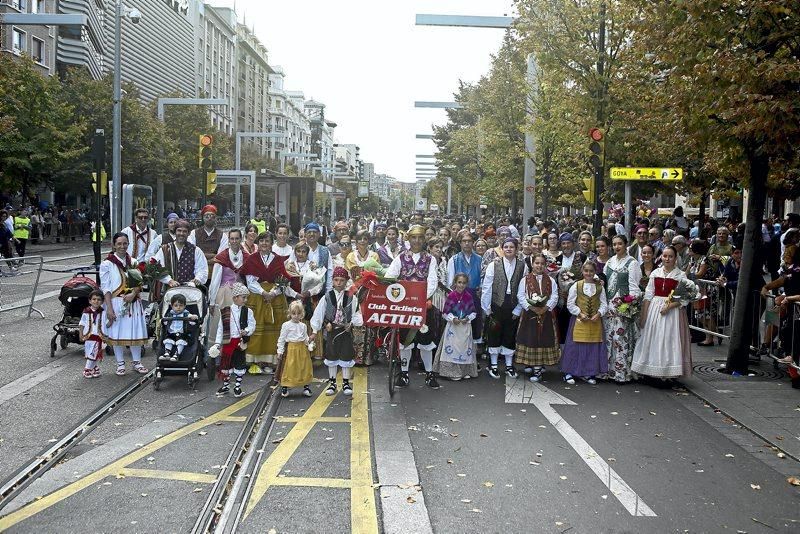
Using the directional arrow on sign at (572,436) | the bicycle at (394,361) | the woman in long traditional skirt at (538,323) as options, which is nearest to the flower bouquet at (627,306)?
the woman in long traditional skirt at (538,323)

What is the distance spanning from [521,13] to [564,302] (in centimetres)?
1257

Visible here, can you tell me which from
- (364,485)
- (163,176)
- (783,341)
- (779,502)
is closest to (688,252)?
(783,341)

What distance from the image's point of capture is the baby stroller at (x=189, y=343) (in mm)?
9852

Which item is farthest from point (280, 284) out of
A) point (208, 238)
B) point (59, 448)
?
point (59, 448)

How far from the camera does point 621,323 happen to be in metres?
10.8

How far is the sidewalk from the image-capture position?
8328 millimetres

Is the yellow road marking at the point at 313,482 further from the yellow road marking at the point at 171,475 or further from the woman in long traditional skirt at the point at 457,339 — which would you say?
the woman in long traditional skirt at the point at 457,339

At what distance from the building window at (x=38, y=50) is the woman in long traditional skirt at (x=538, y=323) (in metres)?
41.7

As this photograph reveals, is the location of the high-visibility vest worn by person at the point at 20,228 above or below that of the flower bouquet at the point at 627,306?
above

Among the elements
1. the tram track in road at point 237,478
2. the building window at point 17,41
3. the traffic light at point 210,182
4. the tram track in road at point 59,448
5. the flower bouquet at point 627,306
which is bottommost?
the tram track in road at point 59,448

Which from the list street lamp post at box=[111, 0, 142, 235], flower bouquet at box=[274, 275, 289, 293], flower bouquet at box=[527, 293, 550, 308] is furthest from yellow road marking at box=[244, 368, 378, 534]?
street lamp post at box=[111, 0, 142, 235]

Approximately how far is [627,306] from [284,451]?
5194mm

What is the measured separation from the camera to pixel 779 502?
6414 mm

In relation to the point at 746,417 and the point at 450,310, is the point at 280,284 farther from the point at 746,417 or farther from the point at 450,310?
→ the point at 746,417
